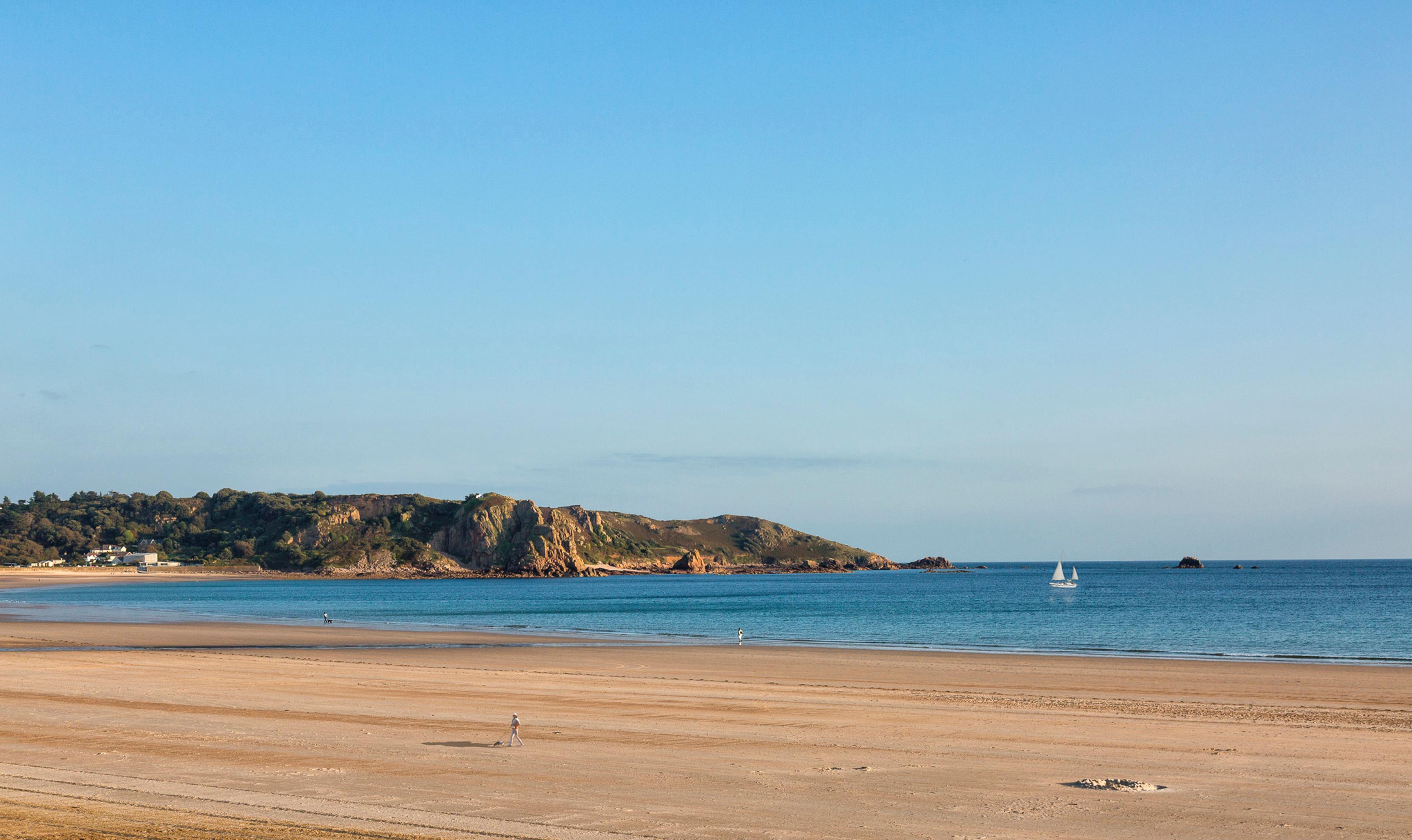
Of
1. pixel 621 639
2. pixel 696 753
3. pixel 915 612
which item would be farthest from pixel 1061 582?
pixel 696 753

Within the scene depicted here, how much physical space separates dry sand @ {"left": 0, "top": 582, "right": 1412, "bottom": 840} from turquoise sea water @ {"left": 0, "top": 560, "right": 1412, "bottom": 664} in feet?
→ 56.7

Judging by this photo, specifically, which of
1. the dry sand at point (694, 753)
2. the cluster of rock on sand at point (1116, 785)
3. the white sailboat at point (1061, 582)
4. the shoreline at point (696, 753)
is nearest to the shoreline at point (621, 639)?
the shoreline at point (696, 753)

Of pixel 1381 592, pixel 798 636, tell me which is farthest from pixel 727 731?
pixel 1381 592

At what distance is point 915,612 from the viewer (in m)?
82.3

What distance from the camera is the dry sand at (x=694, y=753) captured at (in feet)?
41.7

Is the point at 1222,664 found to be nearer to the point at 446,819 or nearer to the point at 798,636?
the point at 798,636

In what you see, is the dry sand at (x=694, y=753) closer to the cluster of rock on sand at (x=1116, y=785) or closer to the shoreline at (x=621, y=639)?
the cluster of rock on sand at (x=1116, y=785)

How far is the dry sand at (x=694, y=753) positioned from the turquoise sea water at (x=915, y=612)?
1728cm

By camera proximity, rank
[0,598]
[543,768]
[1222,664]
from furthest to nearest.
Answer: [0,598], [1222,664], [543,768]

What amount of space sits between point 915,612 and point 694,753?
6716 cm

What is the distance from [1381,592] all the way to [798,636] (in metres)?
91.0

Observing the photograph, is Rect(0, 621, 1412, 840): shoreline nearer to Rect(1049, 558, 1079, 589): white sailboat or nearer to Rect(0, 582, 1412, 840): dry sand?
Rect(0, 582, 1412, 840): dry sand

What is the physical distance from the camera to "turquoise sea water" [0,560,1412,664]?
168 feet

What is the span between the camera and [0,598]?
102 meters
